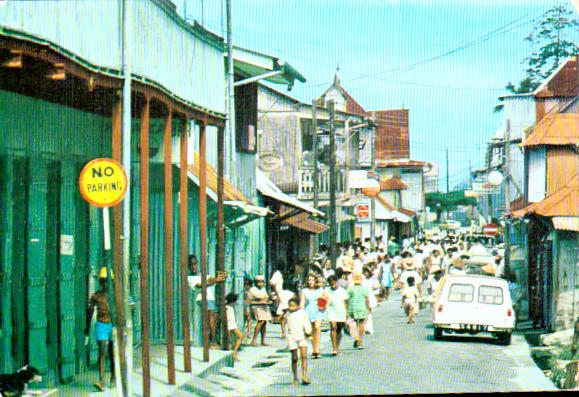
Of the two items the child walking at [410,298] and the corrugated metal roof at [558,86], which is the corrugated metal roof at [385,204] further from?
the child walking at [410,298]

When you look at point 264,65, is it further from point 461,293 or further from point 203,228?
point 461,293

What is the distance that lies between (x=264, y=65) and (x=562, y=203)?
5.68 metres

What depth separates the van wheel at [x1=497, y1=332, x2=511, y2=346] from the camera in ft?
52.3

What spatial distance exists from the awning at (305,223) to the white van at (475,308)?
5139 millimetres

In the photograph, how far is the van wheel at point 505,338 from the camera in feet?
52.3

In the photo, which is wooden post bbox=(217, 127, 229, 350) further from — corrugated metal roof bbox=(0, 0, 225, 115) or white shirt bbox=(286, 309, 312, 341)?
white shirt bbox=(286, 309, 312, 341)

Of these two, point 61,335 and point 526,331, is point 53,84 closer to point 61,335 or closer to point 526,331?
point 61,335

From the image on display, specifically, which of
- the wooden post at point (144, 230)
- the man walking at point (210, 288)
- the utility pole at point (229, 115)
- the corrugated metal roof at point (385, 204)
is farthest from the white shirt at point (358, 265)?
the corrugated metal roof at point (385, 204)

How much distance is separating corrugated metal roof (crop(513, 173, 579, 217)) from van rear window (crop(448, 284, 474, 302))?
76.6 inches

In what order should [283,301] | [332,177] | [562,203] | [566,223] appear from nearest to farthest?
[283,301]
[566,223]
[562,203]
[332,177]

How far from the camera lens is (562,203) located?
1730 cm

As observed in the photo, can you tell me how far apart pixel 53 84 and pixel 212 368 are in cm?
460

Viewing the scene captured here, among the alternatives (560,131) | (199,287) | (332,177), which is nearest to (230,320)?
(199,287)

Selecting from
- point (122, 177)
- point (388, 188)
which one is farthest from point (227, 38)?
point (388, 188)
